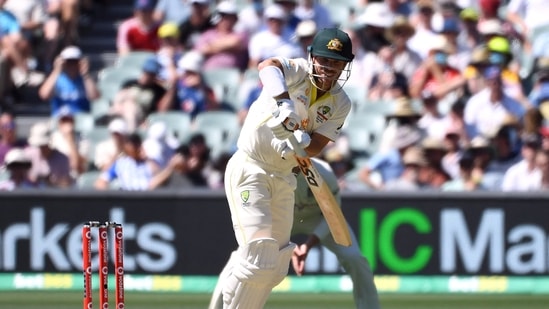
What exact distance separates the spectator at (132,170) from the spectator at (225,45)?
1485mm

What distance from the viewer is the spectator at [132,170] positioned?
413 inches

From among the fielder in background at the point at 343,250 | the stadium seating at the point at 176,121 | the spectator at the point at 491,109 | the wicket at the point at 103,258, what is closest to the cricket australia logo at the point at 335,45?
the wicket at the point at 103,258

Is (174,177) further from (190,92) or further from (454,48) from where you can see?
(454,48)

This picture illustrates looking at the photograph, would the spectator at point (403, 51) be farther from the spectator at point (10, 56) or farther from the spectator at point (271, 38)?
the spectator at point (10, 56)

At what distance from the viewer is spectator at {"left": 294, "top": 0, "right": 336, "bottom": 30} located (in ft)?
38.4

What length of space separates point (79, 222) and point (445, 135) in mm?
3058

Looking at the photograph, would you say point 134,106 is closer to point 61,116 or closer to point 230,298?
point 61,116

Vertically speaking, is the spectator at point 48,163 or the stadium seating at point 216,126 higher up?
the stadium seating at point 216,126

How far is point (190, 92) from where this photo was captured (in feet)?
37.6

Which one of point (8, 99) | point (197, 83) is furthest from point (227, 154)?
point (8, 99)

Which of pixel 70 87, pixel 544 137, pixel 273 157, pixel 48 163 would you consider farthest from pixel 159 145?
pixel 273 157

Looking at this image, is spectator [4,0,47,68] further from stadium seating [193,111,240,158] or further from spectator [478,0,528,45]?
spectator [478,0,528,45]

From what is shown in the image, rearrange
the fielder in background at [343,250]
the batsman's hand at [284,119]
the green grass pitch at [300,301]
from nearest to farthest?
1. the batsman's hand at [284,119]
2. the fielder in background at [343,250]
3. the green grass pitch at [300,301]

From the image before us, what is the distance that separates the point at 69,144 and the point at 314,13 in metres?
2.58
